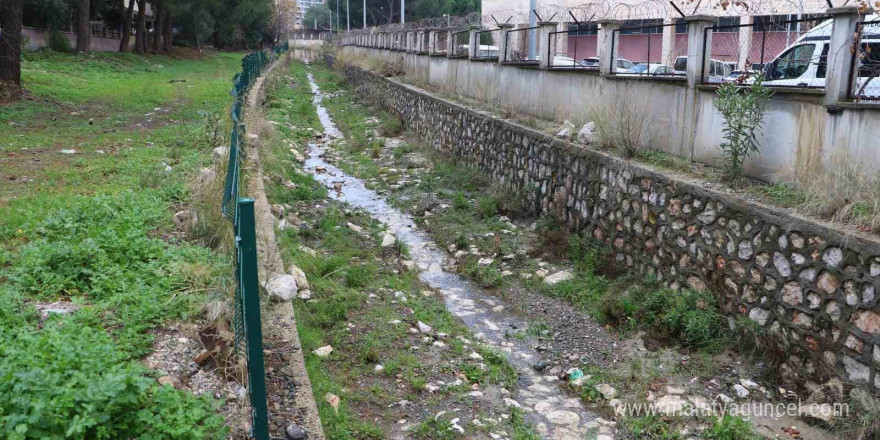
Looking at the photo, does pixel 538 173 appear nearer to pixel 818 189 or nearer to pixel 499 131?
pixel 499 131

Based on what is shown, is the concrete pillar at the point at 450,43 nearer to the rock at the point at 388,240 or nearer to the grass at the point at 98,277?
the grass at the point at 98,277

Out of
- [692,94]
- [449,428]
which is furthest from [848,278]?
[692,94]

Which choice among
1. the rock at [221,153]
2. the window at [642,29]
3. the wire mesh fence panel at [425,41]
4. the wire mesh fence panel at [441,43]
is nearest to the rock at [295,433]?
the rock at [221,153]

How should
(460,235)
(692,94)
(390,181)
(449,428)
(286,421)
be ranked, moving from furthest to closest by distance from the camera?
(390,181)
(460,235)
(692,94)
(449,428)
(286,421)

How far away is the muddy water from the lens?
4.70 meters

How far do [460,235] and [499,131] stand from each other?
106 inches

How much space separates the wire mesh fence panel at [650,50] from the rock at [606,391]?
3905mm

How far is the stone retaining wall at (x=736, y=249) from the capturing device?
4.39m

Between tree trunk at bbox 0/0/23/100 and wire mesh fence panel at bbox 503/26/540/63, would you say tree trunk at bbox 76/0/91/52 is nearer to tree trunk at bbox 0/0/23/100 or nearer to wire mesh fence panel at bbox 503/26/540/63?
tree trunk at bbox 0/0/23/100

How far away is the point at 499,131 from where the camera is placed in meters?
10.6

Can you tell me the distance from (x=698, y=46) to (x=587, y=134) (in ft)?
5.49

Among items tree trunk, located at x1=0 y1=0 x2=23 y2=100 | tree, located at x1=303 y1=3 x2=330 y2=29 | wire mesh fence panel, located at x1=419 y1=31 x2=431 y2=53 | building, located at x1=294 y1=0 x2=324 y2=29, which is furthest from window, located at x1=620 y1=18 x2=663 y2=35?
building, located at x1=294 y1=0 x2=324 y2=29

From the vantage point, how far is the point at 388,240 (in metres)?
Answer: 8.41

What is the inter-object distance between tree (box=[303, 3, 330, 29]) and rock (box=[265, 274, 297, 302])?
9147 cm
